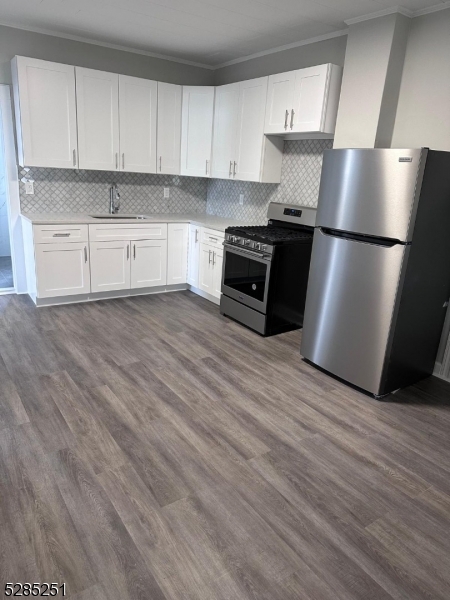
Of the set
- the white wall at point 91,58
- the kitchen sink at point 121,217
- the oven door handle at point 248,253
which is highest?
the white wall at point 91,58

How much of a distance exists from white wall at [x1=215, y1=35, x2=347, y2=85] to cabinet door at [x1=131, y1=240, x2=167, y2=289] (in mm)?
2046

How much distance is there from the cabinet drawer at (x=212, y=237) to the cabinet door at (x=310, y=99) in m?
1.23

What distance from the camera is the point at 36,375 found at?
2.91 m

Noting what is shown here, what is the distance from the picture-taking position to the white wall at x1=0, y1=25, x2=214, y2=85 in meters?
3.98

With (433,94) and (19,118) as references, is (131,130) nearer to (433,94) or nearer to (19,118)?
(19,118)

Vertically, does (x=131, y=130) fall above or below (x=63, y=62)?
below

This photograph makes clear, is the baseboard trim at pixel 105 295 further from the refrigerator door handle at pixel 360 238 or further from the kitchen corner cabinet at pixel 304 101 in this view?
the refrigerator door handle at pixel 360 238

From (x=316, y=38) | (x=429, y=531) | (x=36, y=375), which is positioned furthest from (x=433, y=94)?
(x=36, y=375)

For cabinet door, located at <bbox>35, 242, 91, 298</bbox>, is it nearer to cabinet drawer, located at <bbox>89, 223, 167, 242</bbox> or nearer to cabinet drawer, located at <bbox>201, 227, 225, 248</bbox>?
cabinet drawer, located at <bbox>89, 223, 167, 242</bbox>

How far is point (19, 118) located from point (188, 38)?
5.72ft

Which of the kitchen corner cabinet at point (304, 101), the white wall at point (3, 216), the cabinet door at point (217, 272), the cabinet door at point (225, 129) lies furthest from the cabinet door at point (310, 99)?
the white wall at point (3, 216)

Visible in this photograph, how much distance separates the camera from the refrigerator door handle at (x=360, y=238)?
105 inches

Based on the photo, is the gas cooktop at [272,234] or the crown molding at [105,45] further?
the crown molding at [105,45]

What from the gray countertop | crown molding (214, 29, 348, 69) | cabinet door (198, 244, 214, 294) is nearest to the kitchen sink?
the gray countertop
